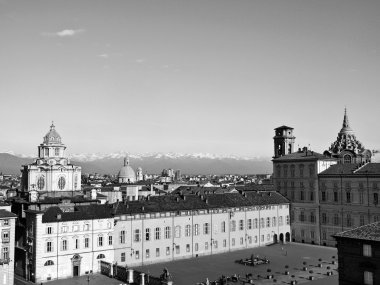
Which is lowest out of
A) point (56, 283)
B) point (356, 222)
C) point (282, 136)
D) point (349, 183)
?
point (56, 283)

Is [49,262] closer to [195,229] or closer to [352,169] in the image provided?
[195,229]

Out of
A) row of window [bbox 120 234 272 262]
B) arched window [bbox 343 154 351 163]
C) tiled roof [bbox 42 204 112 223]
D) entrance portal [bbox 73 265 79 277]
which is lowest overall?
entrance portal [bbox 73 265 79 277]

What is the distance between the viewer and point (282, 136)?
96.2m

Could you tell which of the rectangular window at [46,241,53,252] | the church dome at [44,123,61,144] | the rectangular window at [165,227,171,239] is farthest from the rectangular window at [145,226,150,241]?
the church dome at [44,123,61,144]

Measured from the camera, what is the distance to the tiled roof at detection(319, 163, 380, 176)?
3052 inches

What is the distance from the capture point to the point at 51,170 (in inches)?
3342

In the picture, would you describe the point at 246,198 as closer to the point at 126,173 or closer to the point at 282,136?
the point at 282,136

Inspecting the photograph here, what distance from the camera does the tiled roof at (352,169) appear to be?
77531 millimetres

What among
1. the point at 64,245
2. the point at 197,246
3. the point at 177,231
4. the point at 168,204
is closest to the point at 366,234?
the point at 177,231

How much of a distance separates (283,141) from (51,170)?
1782 inches

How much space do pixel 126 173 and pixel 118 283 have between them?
99.6m

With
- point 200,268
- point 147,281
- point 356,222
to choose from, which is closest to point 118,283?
point 147,281

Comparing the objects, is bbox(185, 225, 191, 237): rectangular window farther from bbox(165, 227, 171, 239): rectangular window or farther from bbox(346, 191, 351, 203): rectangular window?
bbox(346, 191, 351, 203): rectangular window

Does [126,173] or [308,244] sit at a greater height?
[126,173]
